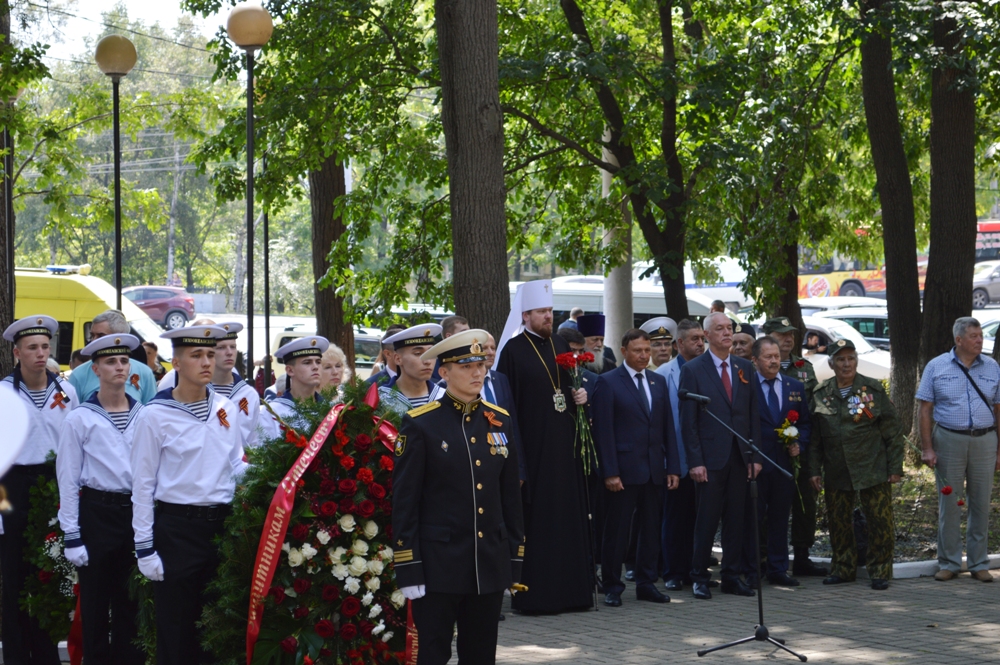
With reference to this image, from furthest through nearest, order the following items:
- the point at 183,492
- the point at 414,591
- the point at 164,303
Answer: the point at 164,303 → the point at 183,492 → the point at 414,591

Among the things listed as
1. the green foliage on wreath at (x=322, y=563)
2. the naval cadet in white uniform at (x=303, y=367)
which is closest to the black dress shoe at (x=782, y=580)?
the naval cadet in white uniform at (x=303, y=367)

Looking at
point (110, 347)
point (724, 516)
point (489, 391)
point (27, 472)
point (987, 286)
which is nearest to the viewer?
point (110, 347)

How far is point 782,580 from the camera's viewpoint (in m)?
9.95

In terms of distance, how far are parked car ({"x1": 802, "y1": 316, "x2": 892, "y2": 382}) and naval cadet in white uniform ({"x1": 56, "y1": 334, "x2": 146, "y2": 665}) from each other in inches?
837

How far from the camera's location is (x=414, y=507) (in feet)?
17.2

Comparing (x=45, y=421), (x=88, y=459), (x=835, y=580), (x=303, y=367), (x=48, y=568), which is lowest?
(x=835, y=580)

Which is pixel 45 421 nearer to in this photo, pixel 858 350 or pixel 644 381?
pixel 644 381

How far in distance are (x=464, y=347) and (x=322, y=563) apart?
149 cm

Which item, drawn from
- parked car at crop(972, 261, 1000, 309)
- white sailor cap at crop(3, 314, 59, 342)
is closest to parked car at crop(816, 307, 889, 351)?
parked car at crop(972, 261, 1000, 309)

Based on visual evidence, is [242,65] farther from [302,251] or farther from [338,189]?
[302,251]

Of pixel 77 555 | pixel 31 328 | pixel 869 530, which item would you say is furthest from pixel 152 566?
pixel 869 530

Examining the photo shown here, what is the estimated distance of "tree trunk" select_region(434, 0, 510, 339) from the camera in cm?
952

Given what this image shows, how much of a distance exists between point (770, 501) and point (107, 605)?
5.68 m

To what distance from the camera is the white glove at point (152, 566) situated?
5.75m
